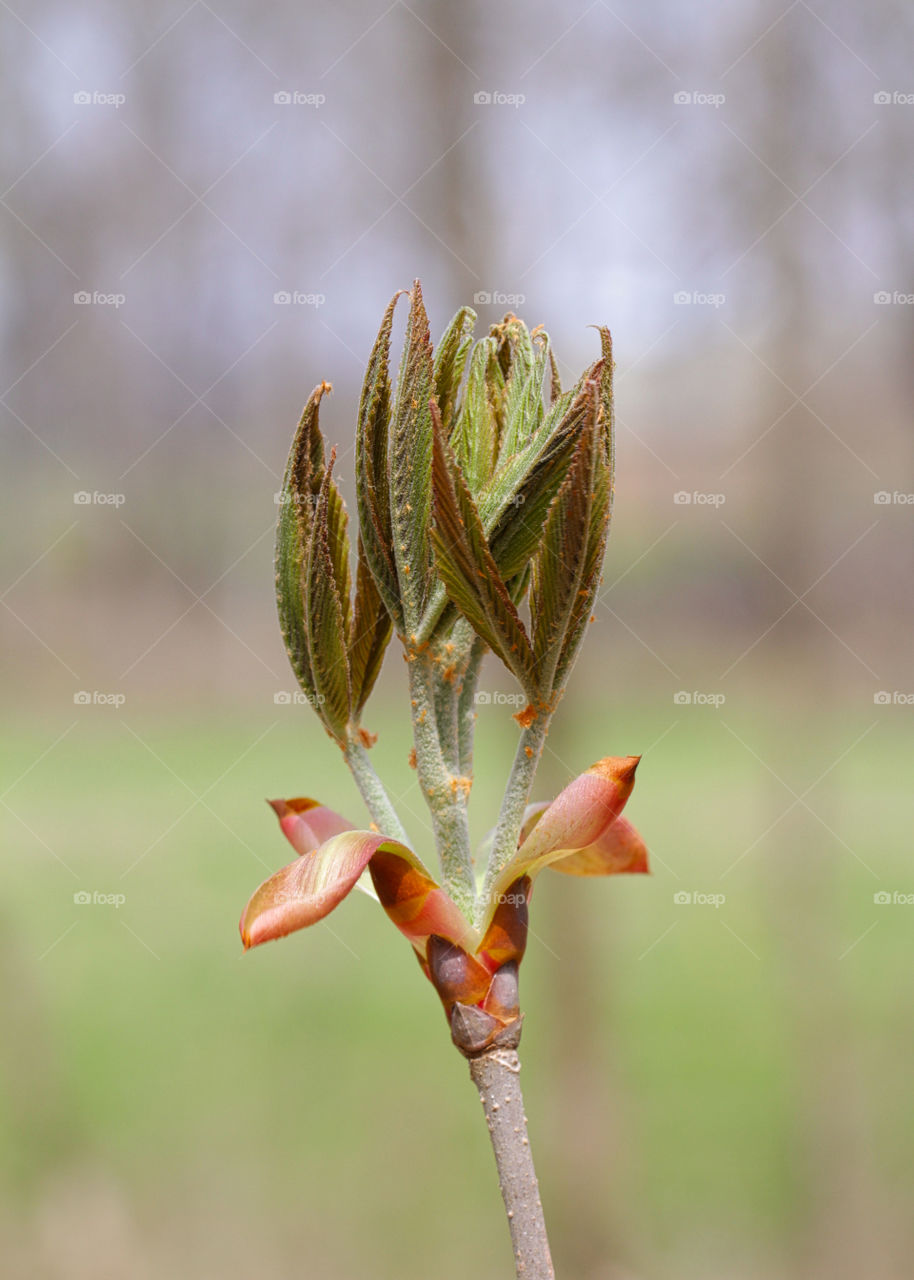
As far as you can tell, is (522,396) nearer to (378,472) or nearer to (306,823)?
(378,472)

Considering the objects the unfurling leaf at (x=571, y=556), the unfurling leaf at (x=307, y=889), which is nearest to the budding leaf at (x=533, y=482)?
the unfurling leaf at (x=571, y=556)

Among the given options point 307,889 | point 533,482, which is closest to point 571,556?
point 533,482

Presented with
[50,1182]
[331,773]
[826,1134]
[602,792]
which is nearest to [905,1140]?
[826,1134]

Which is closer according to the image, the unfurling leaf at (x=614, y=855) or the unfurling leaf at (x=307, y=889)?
the unfurling leaf at (x=307, y=889)

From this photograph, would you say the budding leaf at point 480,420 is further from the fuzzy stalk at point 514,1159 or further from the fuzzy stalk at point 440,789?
the fuzzy stalk at point 514,1159

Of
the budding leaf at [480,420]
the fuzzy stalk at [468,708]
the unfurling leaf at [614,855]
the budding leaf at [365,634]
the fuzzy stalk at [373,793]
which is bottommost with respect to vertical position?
the unfurling leaf at [614,855]

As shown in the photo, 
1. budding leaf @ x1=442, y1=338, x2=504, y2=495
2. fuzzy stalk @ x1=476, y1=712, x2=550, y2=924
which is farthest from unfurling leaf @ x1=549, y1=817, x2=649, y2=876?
budding leaf @ x1=442, y1=338, x2=504, y2=495
